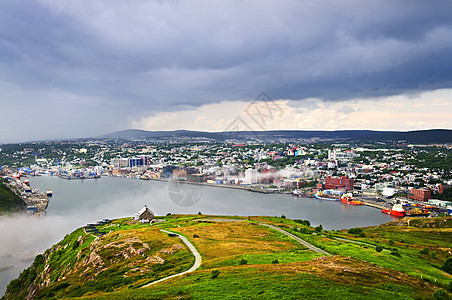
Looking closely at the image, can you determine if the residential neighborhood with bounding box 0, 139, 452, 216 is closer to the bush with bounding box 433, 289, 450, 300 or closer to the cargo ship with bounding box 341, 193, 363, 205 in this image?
the cargo ship with bounding box 341, 193, 363, 205

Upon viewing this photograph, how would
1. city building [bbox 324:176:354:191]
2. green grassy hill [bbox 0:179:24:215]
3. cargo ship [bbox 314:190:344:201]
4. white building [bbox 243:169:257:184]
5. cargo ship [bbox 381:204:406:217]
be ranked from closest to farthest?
green grassy hill [bbox 0:179:24:215] → cargo ship [bbox 381:204:406:217] → cargo ship [bbox 314:190:344:201] → city building [bbox 324:176:354:191] → white building [bbox 243:169:257:184]

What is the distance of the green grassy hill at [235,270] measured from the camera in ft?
14.2

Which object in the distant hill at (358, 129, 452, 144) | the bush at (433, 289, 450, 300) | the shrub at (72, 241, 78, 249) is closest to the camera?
the bush at (433, 289, 450, 300)

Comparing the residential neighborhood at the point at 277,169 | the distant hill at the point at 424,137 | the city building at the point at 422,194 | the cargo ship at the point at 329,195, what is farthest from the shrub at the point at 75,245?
the distant hill at the point at 424,137

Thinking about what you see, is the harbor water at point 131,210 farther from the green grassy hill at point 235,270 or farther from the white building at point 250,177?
the green grassy hill at point 235,270

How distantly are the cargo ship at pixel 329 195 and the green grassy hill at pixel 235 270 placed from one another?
68.1 ft

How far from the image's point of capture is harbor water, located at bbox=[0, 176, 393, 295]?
17.8 metres

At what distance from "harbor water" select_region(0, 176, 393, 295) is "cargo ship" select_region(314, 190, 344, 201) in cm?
130

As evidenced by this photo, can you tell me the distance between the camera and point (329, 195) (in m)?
32.2

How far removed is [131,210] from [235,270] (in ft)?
72.6

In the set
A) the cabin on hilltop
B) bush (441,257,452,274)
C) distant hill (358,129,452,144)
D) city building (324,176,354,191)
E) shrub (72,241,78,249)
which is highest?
distant hill (358,129,452,144)

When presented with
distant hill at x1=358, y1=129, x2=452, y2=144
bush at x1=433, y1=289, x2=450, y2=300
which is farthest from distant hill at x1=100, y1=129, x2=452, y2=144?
bush at x1=433, y1=289, x2=450, y2=300

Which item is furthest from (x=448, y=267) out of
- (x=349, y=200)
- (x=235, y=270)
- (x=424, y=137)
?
(x=424, y=137)

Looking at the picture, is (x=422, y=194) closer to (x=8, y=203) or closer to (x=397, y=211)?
(x=397, y=211)
